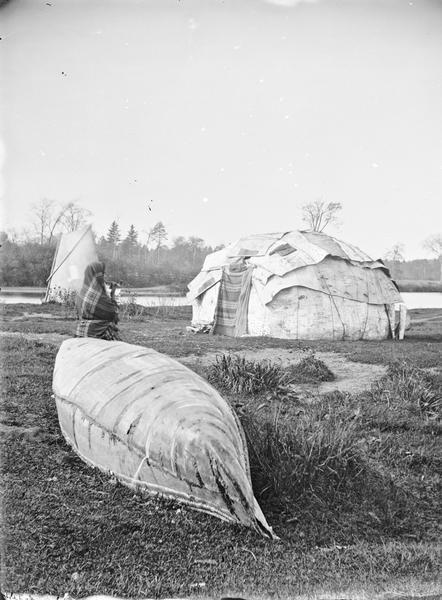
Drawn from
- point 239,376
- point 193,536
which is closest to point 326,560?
point 193,536

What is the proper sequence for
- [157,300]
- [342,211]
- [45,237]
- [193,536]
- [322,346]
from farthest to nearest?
1. [322,346]
2. [157,300]
3. [342,211]
4. [45,237]
5. [193,536]

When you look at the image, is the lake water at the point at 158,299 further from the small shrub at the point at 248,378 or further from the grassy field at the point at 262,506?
the small shrub at the point at 248,378

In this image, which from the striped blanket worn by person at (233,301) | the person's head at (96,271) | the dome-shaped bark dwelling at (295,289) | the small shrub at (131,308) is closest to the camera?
the person's head at (96,271)

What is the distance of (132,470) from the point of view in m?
2.21

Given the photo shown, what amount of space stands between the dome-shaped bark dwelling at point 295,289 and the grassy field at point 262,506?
4274mm

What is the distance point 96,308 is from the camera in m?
3.21

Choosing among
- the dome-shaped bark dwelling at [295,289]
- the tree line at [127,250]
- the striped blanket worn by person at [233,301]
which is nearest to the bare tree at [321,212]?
the tree line at [127,250]

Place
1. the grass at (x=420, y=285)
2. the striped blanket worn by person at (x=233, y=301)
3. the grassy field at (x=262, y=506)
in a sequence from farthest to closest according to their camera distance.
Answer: the striped blanket worn by person at (x=233, y=301), the grass at (x=420, y=285), the grassy field at (x=262, y=506)

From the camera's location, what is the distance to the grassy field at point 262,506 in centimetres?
194

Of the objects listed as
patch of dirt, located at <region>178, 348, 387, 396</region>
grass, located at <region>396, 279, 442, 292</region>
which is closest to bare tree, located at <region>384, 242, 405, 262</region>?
grass, located at <region>396, 279, 442, 292</region>

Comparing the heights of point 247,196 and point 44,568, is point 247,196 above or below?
above

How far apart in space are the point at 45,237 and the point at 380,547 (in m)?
2.38

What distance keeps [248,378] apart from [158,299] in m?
1.18

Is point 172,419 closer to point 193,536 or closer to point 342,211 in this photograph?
point 193,536
